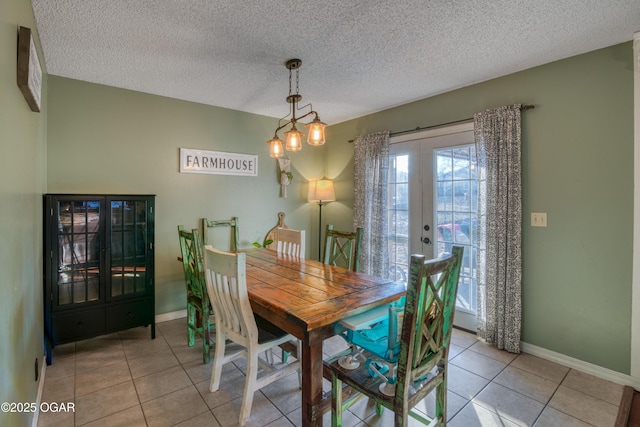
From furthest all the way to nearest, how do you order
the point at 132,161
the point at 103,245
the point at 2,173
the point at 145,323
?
the point at 132,161 → the point at 145,323 → the point at 103,245 → the point at 2,173

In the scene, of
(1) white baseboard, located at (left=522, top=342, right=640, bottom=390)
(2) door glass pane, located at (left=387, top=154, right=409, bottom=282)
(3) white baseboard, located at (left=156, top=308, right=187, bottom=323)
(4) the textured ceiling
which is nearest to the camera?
(4) the textured ceiling

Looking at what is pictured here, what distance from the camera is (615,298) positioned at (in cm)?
221

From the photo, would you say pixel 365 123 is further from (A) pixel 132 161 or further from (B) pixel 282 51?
(A) pixel 132 161

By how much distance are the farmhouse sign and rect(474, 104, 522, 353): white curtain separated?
2626mm

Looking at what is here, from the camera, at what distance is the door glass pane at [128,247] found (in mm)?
2723

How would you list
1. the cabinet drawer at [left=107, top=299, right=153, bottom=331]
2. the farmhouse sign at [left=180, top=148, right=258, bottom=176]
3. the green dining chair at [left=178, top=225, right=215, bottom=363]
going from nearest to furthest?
the green dining chair at [left=178, top=225, right=215, bottom=363] < the cabinet drawer at [left=107, top=299, right=153, bottom=331] < the farmhouse sign at [left=180, top=148, right=258, bottom=176]

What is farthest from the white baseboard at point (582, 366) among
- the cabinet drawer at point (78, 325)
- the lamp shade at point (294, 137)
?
the cabinet drawer at point (78, 325)

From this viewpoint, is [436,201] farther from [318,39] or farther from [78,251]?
[78,251]

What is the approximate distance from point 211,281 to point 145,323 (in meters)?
1.51

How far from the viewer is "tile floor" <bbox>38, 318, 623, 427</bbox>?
5.96 feet

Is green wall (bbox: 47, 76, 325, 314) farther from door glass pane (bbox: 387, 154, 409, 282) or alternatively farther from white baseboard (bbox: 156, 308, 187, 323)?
door glass pane (bbox: 387, 154, 409, 282)

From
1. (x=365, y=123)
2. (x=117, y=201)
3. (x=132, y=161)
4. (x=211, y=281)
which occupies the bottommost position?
(x=211, y=281)

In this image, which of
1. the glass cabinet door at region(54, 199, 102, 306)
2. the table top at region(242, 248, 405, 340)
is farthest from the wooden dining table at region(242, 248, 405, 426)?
the glass cabinet door at region(54, 199, 102, 306)

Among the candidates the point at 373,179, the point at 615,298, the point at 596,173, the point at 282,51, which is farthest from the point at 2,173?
the point at 615,298
